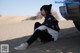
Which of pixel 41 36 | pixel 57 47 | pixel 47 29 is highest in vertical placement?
pixel 47 29

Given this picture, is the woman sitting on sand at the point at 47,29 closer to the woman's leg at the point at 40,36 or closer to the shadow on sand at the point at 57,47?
the woman's leg at the point at 40,36

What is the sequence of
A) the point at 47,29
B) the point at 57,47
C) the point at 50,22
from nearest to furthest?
the point at 57,47
the point at 47,29
the point at 50,22

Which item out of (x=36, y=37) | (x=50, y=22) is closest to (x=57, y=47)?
(x=36, y=37)

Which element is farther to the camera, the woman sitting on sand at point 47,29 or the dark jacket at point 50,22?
the dark jacket at point 50,22

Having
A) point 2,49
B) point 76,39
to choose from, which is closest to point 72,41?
point 76,39

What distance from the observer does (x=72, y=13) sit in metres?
6.81

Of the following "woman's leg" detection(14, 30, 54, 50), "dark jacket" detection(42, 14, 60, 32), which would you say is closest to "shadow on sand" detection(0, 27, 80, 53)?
"woman's leg" detection(14, 30, 54, 50)

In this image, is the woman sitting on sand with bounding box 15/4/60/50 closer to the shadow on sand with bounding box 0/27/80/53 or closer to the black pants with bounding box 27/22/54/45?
the black pants with bounding box 27/22/54/45

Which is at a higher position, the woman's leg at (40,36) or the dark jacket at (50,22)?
the dark jacket at (50,22)

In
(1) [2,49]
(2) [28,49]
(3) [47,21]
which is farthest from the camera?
(3) [47,21]

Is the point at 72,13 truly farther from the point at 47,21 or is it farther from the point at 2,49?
the point at 2,49

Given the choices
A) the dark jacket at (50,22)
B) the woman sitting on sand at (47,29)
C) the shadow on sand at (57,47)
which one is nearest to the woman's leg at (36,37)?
the woman sitting on sand at (47,29)

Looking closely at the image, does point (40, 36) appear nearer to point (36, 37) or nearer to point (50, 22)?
point (36, 37)

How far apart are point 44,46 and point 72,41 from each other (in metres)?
0.86
